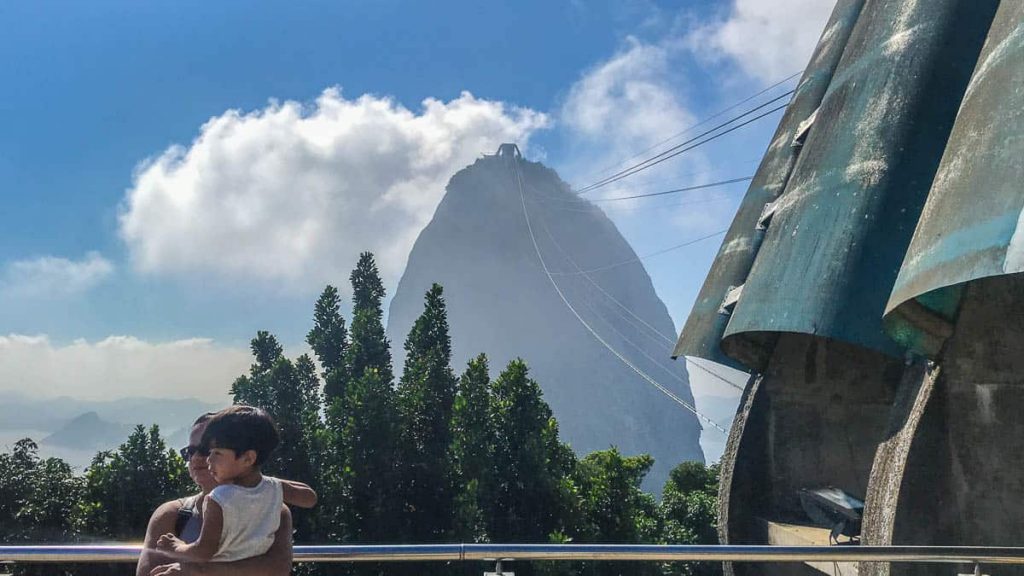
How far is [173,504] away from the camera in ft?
8.14

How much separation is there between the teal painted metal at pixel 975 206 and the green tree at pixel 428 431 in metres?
15.9

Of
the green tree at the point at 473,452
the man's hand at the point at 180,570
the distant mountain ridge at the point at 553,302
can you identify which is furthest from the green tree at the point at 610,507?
the distant mountain ridge at the point at 553,302

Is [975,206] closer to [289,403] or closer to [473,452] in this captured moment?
[473,452]

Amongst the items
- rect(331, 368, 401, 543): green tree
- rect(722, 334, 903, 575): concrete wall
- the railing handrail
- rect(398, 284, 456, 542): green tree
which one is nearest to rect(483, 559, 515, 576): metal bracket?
the railing handrail

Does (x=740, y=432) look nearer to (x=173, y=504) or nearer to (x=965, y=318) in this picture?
(x=965, y=318)

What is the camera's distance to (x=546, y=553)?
12.3 feet

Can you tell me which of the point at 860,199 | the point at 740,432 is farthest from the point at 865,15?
the point at 740,432

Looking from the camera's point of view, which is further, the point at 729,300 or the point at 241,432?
the point at 729,300

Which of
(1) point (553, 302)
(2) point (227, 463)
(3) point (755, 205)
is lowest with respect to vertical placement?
(2) point (227, 463)

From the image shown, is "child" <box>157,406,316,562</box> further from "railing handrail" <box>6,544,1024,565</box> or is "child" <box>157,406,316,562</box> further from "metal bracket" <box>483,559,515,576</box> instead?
"metal bracket" <box>483,559,515,576</box>

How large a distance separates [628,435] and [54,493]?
5339 inches

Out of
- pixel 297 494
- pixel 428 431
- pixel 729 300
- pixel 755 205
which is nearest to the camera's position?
pixel 297 494

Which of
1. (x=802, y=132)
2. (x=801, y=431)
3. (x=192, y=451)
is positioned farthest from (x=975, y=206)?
(x=802, y=132)

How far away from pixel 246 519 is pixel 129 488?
20.0 meters
